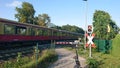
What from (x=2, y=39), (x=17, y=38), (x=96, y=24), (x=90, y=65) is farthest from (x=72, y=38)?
(x=90, y=65)

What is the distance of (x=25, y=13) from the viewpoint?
260ft

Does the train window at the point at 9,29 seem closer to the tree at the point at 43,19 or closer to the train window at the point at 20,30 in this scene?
the train window at the point at 20,30

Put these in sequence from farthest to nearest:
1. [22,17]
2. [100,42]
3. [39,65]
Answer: [22,17] < [100,42] < [39,65]

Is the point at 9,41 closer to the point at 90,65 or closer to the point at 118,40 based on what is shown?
the point at 118,40

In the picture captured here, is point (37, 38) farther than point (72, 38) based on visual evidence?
No

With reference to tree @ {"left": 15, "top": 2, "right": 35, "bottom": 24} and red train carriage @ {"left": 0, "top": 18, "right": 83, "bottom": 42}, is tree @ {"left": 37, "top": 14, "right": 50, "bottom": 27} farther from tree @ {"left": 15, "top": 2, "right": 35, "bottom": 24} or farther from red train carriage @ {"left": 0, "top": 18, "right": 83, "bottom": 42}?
red train carriage @ {"left": 0, "top": 18, "right": 83, "bottom": 42}

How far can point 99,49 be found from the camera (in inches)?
1174

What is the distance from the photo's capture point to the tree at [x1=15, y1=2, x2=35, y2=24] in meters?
78.2

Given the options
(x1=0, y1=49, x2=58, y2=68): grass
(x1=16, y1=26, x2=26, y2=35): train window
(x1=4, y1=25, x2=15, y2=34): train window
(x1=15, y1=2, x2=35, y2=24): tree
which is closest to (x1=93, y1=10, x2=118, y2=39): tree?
(x1=15, y1=2, x2=35, y2=24): tree

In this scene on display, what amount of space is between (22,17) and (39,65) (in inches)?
2454

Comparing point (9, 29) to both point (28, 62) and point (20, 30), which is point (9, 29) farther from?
point (28, 62)

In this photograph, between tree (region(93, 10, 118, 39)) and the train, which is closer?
the train

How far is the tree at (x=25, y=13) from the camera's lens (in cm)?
7825

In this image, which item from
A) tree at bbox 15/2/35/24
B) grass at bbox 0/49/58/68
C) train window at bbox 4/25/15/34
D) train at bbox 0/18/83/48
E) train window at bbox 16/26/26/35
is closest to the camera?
grass at bbox 0/49/58/68
